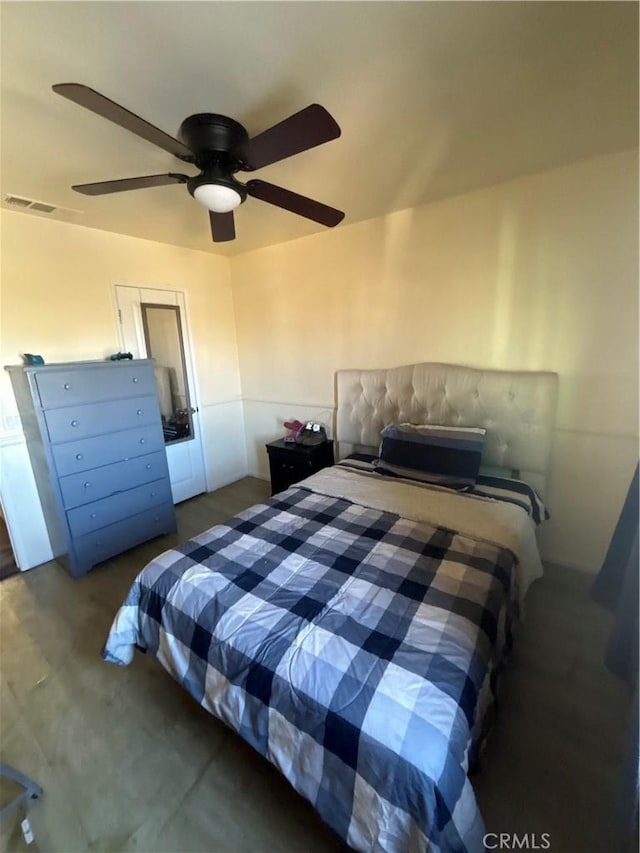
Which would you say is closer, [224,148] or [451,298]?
[224,148]

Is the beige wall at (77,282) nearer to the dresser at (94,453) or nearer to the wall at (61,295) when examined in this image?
the wall at (61,295)

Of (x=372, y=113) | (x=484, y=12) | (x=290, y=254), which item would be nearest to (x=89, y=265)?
(x=290, y=254)

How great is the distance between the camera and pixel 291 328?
3.35 metres

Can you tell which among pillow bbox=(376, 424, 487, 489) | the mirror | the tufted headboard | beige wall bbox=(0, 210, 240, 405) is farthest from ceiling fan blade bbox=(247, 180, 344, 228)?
the mirror

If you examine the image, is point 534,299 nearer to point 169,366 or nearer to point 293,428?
point 293,428

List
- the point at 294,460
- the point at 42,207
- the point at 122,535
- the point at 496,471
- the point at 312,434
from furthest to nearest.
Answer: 1. the point at 312,434
2. the point at 294,460
3. the point at 122,535
4. the point at 496,471
5. the point at 42,207

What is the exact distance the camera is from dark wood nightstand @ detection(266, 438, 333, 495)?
3023 millimetres

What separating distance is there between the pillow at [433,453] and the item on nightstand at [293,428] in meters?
1.02

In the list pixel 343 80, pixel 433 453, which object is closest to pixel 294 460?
pixel 433 453

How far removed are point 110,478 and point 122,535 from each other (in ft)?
1.50

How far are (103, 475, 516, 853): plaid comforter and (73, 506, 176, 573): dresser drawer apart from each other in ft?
3.95

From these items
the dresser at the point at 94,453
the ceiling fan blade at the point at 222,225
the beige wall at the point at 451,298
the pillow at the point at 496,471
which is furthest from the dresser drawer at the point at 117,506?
the pillow at the point at 496,471

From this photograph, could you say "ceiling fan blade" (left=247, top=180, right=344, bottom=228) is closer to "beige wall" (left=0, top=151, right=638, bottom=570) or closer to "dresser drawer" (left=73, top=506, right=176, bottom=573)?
"beige wall" (left=0, top=151, right=638, bottom=570)

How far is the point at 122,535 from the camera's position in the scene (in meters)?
2.64
